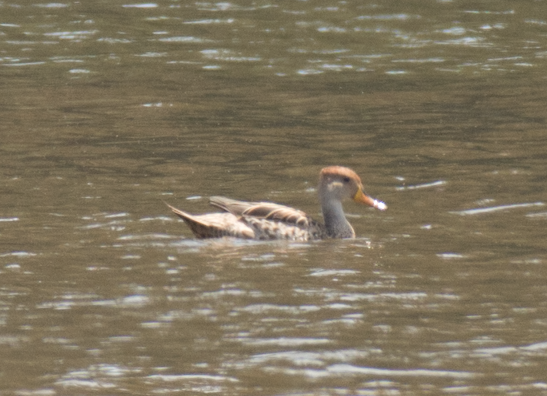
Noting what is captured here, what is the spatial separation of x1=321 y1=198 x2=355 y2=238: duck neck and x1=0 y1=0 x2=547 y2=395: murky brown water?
0.18 m

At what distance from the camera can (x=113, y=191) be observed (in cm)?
1135

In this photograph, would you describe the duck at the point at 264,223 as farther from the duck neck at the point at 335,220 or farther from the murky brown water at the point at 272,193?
the murky brown water at the point at 272,193

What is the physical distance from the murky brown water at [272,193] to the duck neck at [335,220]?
18 centimetres

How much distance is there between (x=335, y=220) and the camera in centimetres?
1025

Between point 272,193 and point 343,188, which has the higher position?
point 343,188

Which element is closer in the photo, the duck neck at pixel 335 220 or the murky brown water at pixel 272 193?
the murky brown water at pixel 272 193

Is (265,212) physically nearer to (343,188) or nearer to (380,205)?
(343,188)

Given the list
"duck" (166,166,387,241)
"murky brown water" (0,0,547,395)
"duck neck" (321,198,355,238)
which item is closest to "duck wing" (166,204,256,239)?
"duck" (166,166,387,241)

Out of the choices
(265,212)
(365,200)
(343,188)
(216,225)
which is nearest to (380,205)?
(365,200)

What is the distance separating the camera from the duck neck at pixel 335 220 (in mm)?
10133

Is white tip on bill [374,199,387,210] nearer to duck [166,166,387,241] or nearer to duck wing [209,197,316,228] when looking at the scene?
duck [166,166,387,241]

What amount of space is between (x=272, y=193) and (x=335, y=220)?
1.32m

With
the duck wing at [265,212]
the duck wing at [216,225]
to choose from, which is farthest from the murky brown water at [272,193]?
the duck wing at [265,212]

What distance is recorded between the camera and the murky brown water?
6.98 metres
